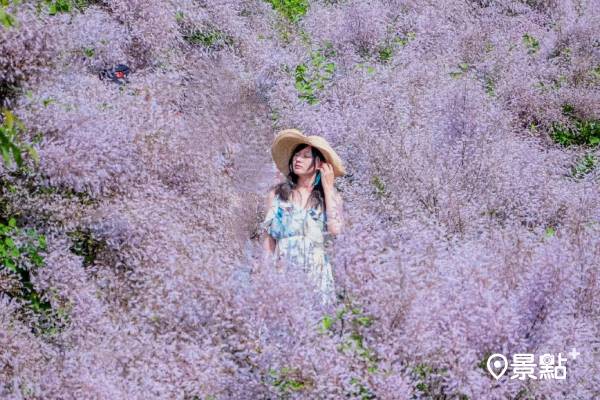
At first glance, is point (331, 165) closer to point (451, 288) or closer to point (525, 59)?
point (451, 288)

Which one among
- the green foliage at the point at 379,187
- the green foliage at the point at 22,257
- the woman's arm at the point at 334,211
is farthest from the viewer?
the green foliage at the point at 379,187

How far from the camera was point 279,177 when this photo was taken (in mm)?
6793

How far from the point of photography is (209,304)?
399cm

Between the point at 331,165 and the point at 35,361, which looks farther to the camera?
the point at 331,165

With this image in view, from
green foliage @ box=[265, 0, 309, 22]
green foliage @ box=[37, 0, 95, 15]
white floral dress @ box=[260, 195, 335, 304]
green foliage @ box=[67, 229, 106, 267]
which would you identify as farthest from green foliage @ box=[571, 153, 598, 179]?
green foliage @ box=[37, 0, 95, 15]

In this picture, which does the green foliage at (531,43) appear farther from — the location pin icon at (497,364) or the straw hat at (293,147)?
the location pin icon at (497,364)

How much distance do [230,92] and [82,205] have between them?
3025 millimetres

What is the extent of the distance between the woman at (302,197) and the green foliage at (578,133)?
300 cm

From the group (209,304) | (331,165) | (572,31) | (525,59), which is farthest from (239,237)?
(572,31)

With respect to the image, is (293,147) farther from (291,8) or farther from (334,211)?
(291,8)

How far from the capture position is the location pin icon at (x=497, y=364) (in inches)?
141

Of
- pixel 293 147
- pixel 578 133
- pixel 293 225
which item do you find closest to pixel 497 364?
pixel 293 225

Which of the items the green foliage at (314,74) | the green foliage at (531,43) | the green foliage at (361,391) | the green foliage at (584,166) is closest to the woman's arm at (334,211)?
the green foliage at (361,391)

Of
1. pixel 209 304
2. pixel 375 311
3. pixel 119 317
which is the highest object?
pixel 375 311
